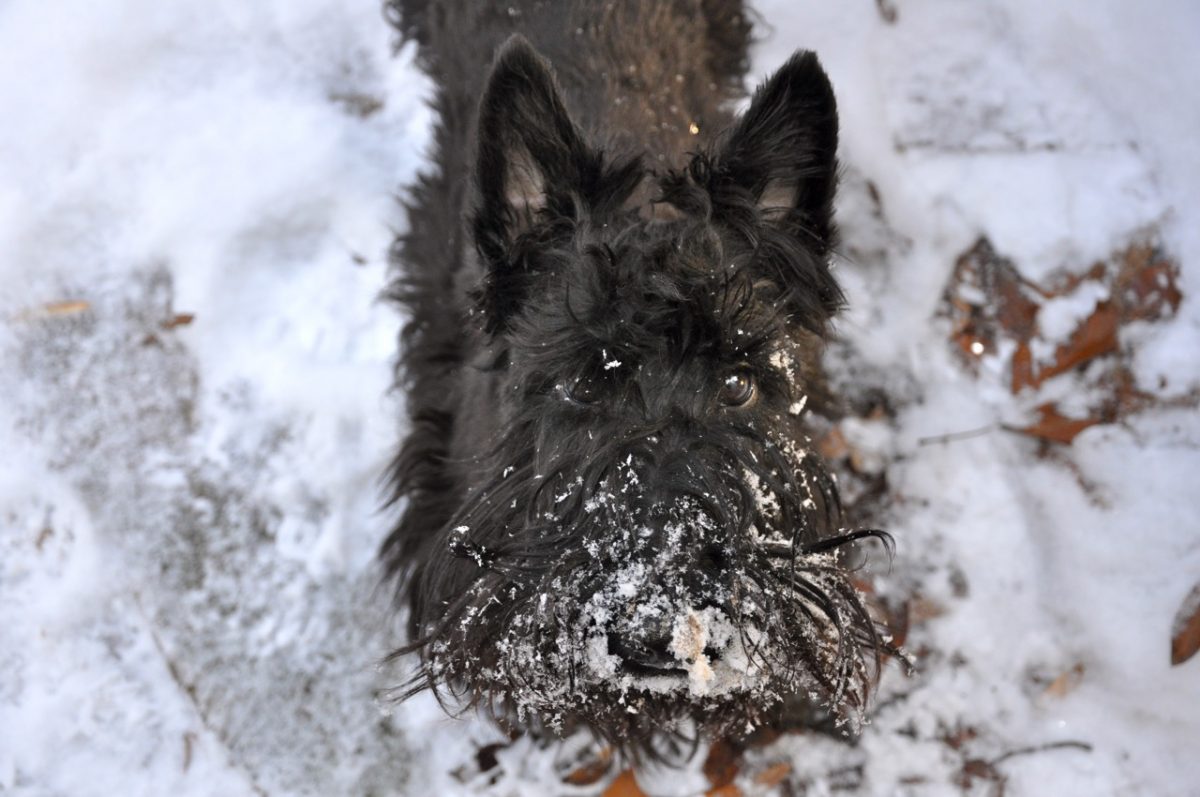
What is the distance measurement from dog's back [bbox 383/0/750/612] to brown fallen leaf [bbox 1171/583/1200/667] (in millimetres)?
2583

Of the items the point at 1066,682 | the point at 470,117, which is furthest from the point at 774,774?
the point at 470,117

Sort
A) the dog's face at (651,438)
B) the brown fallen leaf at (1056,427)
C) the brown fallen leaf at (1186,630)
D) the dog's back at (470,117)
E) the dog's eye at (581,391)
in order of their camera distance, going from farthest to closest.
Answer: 1. the brown fallen leaf at (1056,427)
2. the brown fallen leaf at (1186,630)
3. the dog's back at (470,117)
4. the dog's eye at (581,391)
5. the dog's face at (651,438)

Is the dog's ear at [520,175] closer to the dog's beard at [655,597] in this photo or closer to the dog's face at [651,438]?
the dog's face at [651,438]

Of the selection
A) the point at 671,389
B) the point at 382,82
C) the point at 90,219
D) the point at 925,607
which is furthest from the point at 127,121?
the point at 925,607

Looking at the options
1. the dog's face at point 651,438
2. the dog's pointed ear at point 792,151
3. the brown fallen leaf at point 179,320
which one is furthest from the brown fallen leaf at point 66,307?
the dog's pointed ear at point 792,151

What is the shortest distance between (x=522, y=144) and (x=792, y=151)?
75cm

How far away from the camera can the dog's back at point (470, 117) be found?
124 inches

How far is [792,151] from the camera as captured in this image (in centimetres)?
237

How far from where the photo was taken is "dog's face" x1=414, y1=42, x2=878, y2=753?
6.59 ft

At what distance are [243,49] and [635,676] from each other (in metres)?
3.79

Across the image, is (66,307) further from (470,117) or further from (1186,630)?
(1186,630)

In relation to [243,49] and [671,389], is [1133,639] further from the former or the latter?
[243,49]

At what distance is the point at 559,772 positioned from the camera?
129 inches

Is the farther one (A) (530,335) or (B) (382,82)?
(B) (382,82)
